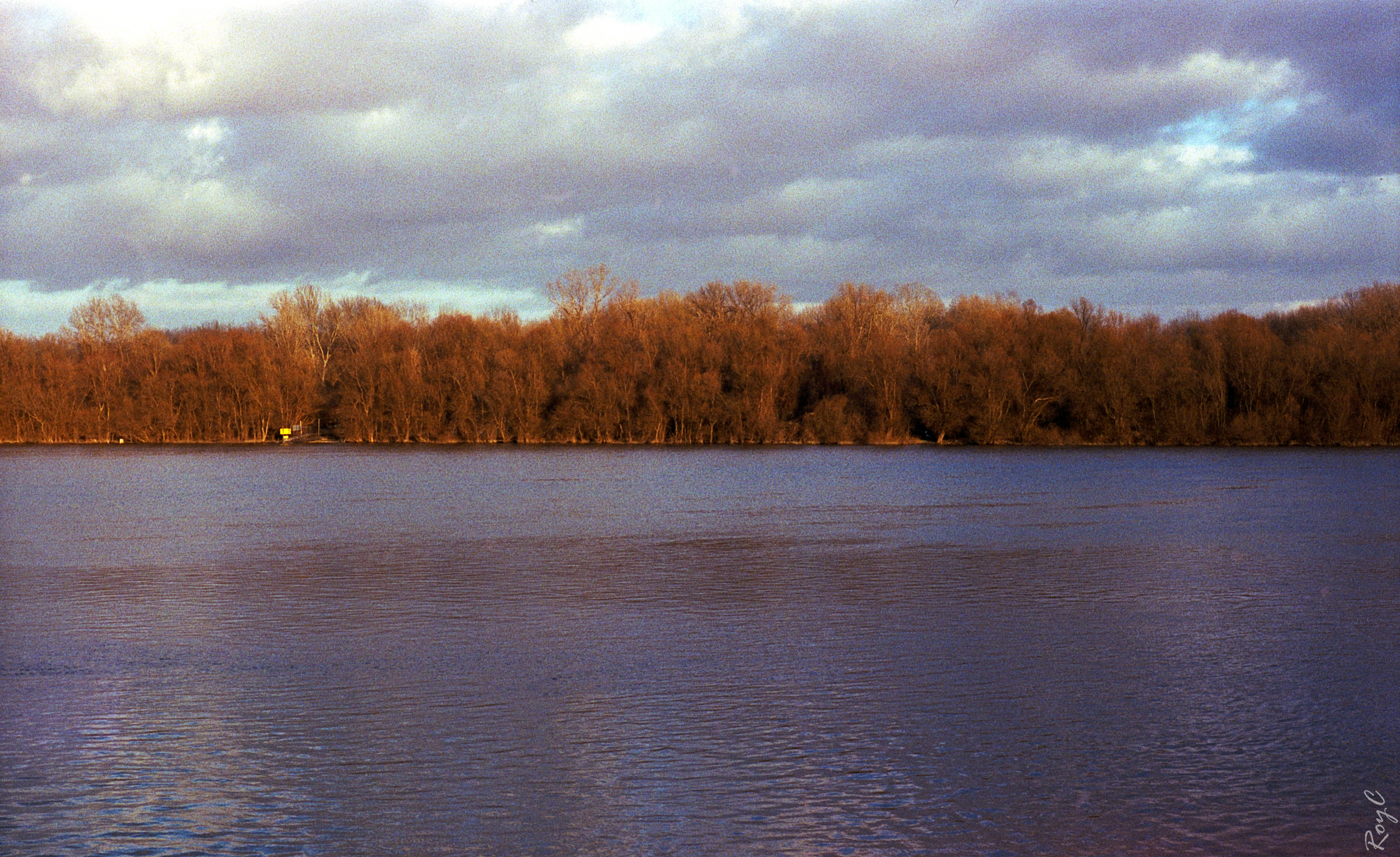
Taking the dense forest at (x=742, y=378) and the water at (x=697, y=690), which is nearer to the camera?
the water at (x=697, y=690)

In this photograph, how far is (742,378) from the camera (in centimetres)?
8681

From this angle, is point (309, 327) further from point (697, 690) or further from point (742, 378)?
point (697, 690)

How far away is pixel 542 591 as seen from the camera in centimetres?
1733

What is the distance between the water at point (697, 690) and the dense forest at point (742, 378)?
187ft

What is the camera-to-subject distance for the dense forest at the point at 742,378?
79.8 meters

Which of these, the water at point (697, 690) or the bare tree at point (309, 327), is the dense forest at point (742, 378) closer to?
the bare tree at point (309, 327)

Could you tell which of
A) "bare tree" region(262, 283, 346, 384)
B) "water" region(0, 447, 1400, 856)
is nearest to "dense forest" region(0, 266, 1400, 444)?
"bare tree" region(262, 283, 346, 384)

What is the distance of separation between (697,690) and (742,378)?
75.7 m

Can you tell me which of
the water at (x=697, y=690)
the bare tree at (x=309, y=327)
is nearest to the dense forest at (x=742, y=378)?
the bare tree at (x=309, y=327)

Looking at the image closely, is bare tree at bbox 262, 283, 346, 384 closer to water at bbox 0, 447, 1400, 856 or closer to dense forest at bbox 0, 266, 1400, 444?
dense forest at bbox 0, 266, 1400, 444

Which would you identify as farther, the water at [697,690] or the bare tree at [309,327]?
the bare tree at [309,327]

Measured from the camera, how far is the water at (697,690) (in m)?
7.97

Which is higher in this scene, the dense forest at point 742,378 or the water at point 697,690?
the dense forest at point 742,378

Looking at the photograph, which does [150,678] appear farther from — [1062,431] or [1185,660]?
[1062,431]
